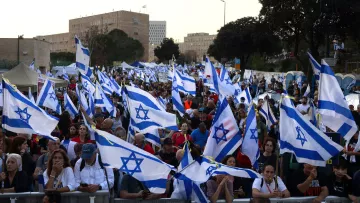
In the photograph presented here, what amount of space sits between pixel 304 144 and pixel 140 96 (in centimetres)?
396

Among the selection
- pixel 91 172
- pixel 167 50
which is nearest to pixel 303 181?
pixel 91 172

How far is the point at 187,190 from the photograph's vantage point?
658 cm

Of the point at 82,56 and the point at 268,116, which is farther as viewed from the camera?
the point at 82,56

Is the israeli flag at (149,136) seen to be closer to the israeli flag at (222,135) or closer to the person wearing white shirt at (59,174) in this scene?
the israeli flag at (222,135)

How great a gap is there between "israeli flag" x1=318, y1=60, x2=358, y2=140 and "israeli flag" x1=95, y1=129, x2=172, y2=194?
118 inches

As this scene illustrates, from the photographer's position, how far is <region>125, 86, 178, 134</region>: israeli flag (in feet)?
33.4

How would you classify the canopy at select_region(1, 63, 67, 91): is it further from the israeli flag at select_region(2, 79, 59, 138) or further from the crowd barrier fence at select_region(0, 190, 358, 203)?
the crowd barrier fence at select_region(0, 190, 358, 203)

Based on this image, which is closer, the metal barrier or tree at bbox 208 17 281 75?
the metal barrier

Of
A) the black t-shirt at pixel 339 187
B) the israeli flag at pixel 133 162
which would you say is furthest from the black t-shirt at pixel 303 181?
the israeli flag at pixel 133 162

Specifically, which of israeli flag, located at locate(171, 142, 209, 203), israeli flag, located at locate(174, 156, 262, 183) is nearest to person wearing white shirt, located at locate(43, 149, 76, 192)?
israeli flag, located at locate(171, 142, 209, 203)

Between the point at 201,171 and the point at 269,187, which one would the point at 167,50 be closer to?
the point at 269,187

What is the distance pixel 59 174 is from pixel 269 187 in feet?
8.47

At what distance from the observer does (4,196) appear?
6461mm

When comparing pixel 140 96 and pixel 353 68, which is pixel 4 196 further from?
pixel 353 68
